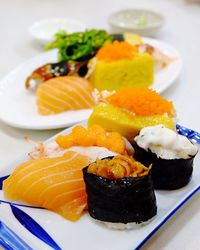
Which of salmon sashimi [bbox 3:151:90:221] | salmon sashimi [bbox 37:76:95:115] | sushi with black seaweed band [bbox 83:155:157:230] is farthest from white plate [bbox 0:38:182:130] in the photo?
sushi with black seaweed band [bbox 83:155:157:230]

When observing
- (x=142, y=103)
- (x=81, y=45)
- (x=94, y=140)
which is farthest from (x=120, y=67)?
(x=94, y=140)

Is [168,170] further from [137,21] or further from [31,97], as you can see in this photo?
[137,21]

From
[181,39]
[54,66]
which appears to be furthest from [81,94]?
[181,39]

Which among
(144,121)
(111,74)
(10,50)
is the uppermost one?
(144,121)

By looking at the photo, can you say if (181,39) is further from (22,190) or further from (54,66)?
(22,190)

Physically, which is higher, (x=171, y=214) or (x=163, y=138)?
Result: (x=163, y=138)

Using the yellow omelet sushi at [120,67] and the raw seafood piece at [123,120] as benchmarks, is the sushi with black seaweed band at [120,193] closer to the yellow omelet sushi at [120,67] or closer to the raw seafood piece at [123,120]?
the raw seafood piece at [123,120]

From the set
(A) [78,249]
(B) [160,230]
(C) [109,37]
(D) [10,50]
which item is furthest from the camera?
(D) [10,50]
